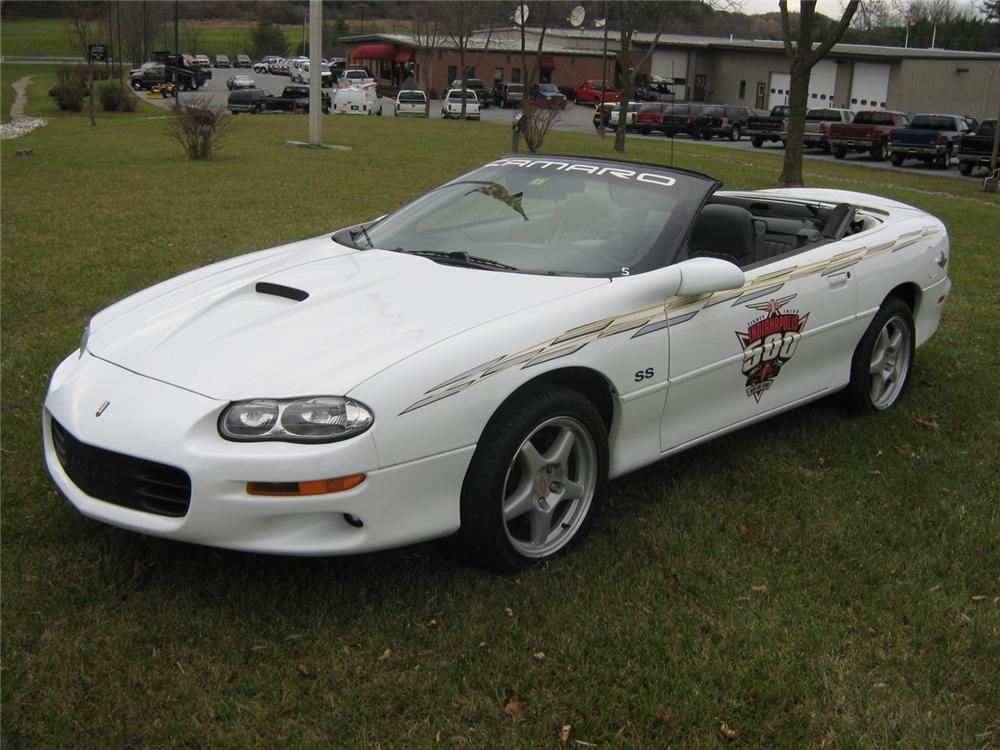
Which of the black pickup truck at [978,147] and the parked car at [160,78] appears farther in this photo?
the parked car at [160,78]

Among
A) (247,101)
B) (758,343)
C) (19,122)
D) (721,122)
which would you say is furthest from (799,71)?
(247,101)

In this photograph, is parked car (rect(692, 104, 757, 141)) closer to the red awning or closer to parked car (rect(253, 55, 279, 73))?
the red awning

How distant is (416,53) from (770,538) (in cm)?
6918

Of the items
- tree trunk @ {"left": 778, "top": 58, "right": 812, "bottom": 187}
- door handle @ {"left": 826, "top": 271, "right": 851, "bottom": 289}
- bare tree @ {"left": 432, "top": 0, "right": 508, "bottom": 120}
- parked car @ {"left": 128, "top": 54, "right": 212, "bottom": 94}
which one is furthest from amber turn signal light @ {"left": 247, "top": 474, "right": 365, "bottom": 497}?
parked car @ {"left": 128, "top": 54, "right": 212, "bottom": 94}

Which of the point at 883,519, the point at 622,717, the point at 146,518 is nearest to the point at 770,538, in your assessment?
the point at 883,519

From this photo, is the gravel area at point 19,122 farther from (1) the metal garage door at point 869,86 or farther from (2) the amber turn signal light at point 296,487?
(1) the metal garage door at point 869,86

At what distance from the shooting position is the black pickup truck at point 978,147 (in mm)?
24656

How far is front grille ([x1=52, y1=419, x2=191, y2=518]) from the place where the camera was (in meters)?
2.97

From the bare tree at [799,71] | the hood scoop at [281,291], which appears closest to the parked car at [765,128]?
the bare tree at [799,71]

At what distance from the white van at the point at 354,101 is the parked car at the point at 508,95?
48.2 feet

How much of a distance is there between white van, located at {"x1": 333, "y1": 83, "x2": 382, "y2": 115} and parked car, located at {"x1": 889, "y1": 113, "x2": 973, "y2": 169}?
22.5m

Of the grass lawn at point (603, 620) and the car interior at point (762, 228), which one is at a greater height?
the car interior at point (762, 228)

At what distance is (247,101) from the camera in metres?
39.8

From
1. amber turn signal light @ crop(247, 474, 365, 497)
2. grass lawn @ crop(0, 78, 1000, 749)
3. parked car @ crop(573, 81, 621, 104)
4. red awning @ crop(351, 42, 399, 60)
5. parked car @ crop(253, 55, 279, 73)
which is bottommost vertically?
grass lawn @ crop(0, 78, 1000, 749)
